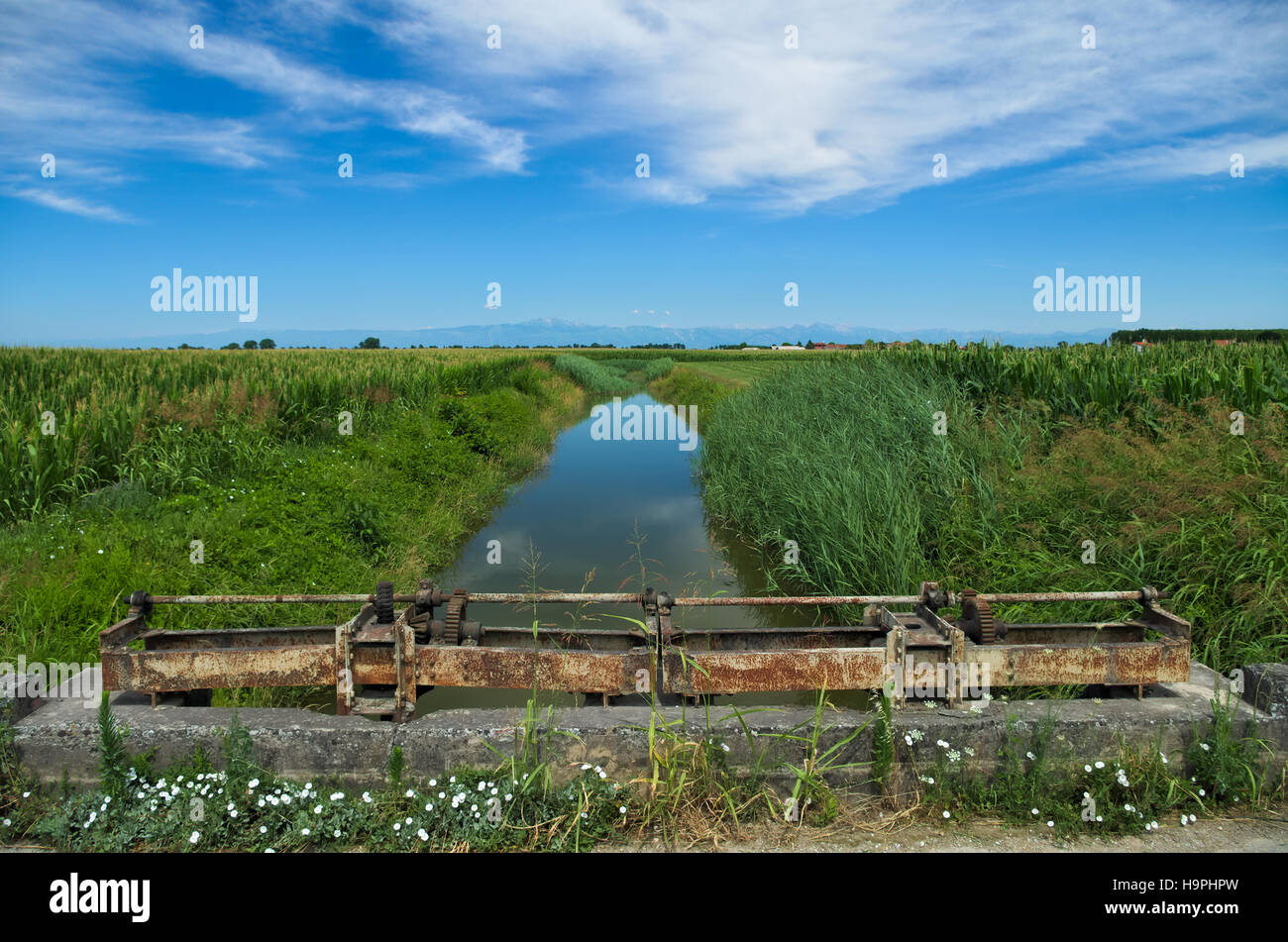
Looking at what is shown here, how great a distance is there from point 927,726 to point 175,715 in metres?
3.52

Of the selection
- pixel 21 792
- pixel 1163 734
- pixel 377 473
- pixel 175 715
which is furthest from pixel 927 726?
pixel 377 473

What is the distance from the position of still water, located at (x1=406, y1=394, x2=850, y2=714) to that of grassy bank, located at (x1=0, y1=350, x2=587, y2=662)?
513 mm

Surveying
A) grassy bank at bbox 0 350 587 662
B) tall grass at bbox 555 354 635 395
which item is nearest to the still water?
grassy bank at bbox 0 350 587 662

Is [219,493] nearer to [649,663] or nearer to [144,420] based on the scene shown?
[144,420]

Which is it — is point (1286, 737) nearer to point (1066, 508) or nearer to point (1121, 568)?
point (1121, 568)

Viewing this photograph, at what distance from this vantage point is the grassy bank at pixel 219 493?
571 cm

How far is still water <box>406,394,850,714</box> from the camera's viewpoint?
6.61m

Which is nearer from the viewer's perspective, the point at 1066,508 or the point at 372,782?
the point at 372,782

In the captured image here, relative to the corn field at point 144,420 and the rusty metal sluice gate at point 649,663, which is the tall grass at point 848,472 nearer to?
the rusty metal sluice gate at point 649,663

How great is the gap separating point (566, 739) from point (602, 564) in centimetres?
511

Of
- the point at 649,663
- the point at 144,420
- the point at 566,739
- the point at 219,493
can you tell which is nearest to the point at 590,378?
the point at 144,420

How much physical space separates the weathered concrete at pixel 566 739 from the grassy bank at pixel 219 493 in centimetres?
219

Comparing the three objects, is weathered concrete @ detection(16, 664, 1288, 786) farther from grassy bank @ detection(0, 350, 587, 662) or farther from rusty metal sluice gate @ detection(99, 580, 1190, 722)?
grassy bank @ detection(0, 350, 587, 662)

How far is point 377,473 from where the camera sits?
1000 cm
